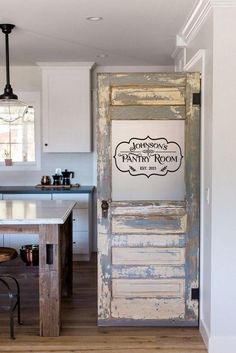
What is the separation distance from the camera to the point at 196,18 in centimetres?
379

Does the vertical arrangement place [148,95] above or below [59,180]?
above

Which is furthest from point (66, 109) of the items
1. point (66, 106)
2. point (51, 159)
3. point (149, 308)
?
point (149, 308)

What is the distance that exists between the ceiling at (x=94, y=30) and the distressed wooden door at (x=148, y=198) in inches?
21.1

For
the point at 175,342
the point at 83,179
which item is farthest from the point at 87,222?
the point at 175,342

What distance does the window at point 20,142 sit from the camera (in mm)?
6688

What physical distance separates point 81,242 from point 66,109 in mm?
1730

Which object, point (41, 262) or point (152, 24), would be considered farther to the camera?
point (152, 24)

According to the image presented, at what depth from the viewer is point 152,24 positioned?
423 cm

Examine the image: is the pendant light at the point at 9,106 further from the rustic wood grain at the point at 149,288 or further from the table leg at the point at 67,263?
the rustic wood grain at the point at 149,288

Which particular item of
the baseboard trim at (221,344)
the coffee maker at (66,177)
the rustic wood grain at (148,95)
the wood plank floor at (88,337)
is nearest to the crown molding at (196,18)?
the rustic wood grain at (148,95)

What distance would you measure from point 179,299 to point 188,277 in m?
0.19

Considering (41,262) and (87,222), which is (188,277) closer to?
(41,262)

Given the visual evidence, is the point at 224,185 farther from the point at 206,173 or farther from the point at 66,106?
the point at 66,106

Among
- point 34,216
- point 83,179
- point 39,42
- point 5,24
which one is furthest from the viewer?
point 83,179
